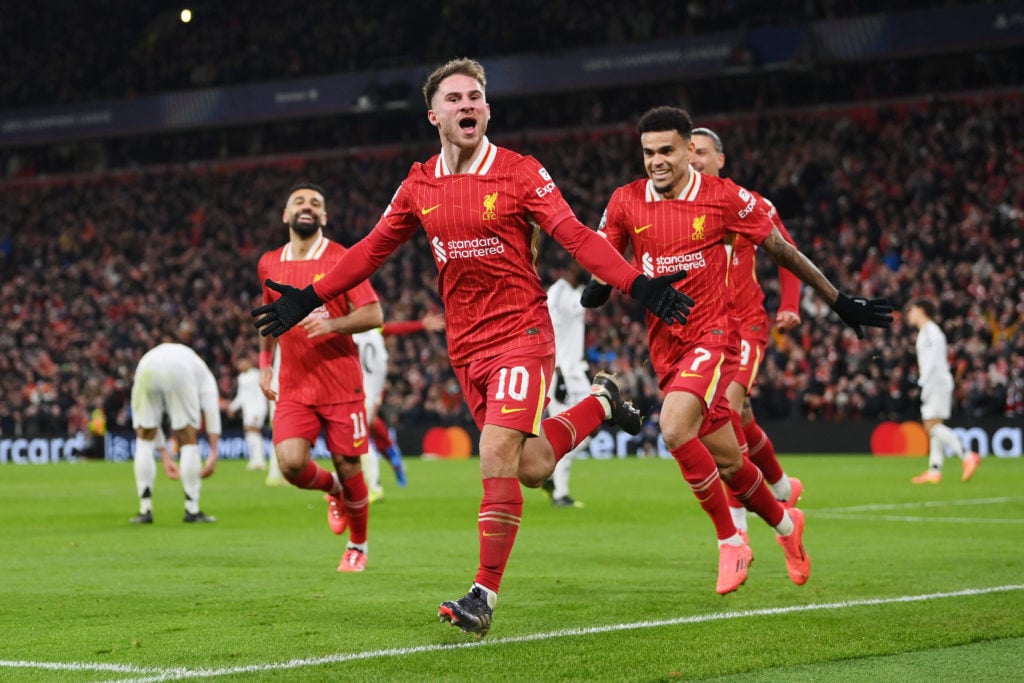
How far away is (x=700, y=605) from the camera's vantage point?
791cm

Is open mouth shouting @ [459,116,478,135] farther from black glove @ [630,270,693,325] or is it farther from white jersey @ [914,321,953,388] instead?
white jersey @ [914,321,953,388]

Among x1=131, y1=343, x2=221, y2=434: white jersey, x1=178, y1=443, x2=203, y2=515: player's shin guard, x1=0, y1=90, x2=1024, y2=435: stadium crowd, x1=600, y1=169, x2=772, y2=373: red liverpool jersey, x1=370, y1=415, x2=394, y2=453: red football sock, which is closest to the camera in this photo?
x1=600, y1=169, x2=772, y2=373: red liverpool jersey

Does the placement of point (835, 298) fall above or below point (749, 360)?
above

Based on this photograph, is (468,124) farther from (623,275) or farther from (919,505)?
(919,505)

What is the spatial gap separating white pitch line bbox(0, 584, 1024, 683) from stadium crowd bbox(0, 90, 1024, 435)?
15.7 metres

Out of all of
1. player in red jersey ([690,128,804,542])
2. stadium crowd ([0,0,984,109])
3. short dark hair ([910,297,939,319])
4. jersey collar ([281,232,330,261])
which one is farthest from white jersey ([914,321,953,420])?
stadium crowd ([0,0,984,109])

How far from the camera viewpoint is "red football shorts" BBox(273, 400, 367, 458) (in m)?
9.85

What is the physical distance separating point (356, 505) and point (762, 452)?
282 centimetres

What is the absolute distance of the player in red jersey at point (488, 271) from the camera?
21.4 feet

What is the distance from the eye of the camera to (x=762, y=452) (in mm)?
9906

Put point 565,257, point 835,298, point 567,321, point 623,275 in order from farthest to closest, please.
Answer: point 565,257 → point 567,321 → point 835,298 → point 623,275

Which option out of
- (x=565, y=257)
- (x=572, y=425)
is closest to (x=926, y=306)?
(x=572, y=425)

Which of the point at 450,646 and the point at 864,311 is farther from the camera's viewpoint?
the point at 864,311

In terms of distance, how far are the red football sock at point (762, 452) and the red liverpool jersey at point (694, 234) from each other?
147 cm
